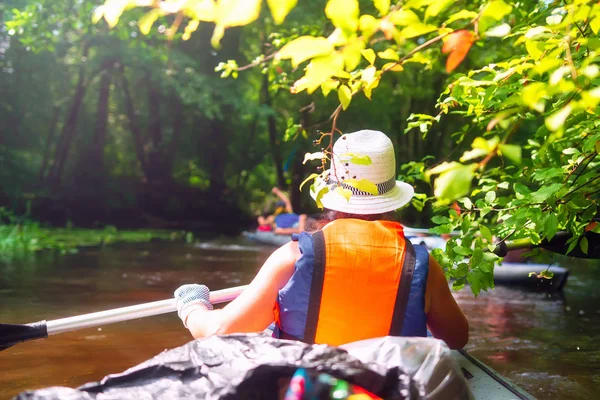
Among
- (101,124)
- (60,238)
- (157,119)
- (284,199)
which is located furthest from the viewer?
(157,119)

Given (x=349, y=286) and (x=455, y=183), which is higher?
(x=455, y=183)

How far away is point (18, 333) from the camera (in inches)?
131

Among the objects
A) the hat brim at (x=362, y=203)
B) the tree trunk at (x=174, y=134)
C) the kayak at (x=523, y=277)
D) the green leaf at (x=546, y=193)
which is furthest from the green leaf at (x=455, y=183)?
the tree trunk at (x=174, y=134)

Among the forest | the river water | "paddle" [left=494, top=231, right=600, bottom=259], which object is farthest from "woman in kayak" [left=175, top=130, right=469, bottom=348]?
the forest

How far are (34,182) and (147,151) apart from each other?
3740 millimetres

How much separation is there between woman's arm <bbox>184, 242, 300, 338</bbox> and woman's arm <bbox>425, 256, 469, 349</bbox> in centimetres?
43

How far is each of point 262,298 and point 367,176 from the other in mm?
567

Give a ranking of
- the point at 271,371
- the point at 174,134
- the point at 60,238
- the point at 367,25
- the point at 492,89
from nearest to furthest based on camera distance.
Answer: the point at 367,25 → the point at 271,371 → the point at 492,89 → the point at 60,238 → the point at 174,134

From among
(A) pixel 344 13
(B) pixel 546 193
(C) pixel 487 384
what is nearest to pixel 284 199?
(B) pixel 546 193

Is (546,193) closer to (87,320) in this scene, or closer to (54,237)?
(87,320)

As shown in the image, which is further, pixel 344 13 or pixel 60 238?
pixel 60 238

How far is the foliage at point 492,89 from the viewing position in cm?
128

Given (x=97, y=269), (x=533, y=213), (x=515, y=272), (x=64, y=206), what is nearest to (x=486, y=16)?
(x=533, y=213)

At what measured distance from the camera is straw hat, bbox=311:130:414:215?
2.23 meters
